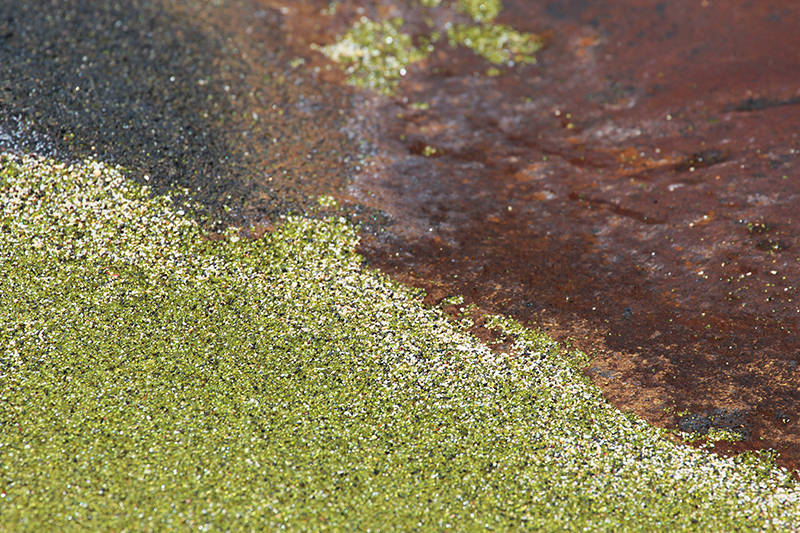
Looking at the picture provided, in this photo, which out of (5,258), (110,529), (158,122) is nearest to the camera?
(110,529)

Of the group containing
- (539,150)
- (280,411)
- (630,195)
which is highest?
(539,150)

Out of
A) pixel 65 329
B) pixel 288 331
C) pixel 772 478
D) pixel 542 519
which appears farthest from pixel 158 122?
pixel 772 478

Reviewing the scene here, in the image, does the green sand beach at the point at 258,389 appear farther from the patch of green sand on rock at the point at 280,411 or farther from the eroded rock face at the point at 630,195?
the eroded rock face at the point at 630,195

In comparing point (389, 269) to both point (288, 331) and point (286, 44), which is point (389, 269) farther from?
point (286, 44)

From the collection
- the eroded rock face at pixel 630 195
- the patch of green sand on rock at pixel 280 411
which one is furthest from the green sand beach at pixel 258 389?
the eroded rock face at pixel 630 195

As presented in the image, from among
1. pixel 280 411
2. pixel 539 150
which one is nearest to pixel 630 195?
pixel 539 150

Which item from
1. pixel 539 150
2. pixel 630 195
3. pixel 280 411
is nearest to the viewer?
pixel 280 411

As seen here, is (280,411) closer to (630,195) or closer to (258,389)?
(258,389)
